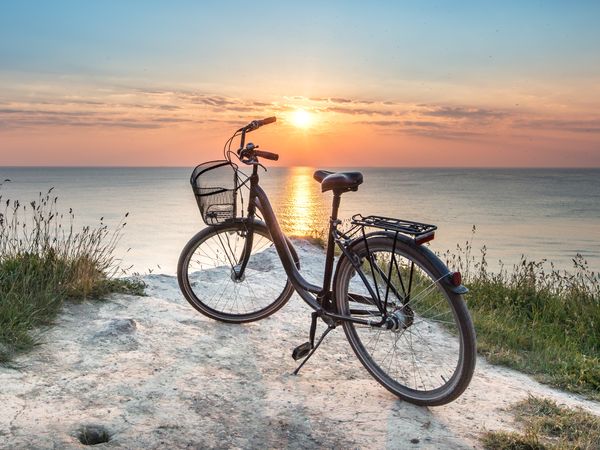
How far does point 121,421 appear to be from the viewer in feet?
11.7

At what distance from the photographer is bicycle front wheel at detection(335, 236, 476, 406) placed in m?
3.74

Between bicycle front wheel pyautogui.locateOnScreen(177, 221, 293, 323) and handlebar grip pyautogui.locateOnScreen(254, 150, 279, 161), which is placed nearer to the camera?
handlebar grip pyautogui.locateOnScreen(254, 150, 279, 161)

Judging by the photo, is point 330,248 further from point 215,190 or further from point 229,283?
point 229,283

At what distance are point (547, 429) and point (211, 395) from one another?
2.16 m

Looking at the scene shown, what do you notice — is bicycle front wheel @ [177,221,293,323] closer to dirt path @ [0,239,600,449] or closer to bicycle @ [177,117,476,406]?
bicycle @ [177,117,476,406]

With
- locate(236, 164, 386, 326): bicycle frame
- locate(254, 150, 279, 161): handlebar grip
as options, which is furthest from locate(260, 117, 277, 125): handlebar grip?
locate(236, 164, 386, 326): bicycle frame

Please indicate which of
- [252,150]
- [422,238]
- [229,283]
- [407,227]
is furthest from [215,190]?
[422,238]

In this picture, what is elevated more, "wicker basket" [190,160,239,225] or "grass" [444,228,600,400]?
"wicker basket" [190,160,239,225]

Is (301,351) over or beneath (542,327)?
over

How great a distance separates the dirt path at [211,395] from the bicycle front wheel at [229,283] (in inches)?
10.1

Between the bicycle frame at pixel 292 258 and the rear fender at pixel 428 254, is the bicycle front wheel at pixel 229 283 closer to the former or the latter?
the bicycle frame at pixel 292 258

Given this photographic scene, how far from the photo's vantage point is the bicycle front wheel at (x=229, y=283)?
18.4ft

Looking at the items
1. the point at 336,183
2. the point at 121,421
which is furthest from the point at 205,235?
the point at 121,421

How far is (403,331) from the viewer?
4.15 metres
